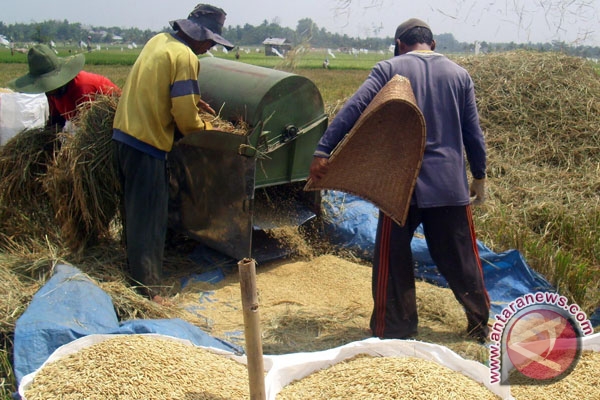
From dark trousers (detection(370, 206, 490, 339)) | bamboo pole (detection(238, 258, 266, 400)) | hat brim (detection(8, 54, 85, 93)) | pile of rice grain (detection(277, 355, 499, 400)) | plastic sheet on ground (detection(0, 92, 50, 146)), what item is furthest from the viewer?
plastic sheet on ground (detection(0, 92, 50, 146))

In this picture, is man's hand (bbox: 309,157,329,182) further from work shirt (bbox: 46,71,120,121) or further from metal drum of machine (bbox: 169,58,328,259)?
work shirt (bbox: 46,71,120,121)

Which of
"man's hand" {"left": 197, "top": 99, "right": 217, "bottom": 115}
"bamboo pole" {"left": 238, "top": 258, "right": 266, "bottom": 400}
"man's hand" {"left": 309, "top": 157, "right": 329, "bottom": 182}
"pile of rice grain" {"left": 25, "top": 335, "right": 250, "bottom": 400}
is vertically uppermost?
"man's hand" {"left": 197, "top": 99, "right": 217, "bottom": 115}

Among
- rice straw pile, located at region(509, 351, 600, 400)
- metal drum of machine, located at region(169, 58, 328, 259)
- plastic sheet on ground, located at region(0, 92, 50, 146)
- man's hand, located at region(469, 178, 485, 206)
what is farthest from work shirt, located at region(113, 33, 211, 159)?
plastic sheet on ground, located at region(0, 92, 50, 146)

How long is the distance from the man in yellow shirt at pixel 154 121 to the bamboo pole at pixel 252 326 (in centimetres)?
212

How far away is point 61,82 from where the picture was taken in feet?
14.6

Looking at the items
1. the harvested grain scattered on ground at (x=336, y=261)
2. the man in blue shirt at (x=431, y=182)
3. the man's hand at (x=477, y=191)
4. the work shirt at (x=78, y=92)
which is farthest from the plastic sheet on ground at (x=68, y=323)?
the man's hand at (x=477, y=191)

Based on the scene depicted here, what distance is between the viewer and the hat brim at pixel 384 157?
313 centimetres

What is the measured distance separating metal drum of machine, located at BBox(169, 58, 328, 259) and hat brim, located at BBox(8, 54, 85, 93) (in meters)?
0.95

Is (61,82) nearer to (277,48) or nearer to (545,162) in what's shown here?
(545,162)

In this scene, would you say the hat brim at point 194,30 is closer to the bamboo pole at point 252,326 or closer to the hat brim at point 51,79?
the hat brim at point 51,79

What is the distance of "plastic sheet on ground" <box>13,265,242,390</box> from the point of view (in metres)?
2.84

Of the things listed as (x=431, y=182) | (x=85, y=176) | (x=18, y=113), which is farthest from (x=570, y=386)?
(x=18, y=113)

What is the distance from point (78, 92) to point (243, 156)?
144 cm

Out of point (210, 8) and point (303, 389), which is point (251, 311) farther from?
point (210, 8)
